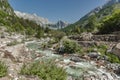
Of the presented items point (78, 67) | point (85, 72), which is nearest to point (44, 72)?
point (85, 72)

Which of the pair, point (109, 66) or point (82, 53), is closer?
point (109, 66)

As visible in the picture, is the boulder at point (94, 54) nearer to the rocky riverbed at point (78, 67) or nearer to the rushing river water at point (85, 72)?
the rocky riverbed at point (78, 67)

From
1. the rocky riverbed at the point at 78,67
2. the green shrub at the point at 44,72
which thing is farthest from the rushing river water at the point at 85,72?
the green shrub at the point at 44,72

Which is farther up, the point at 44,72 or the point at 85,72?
the point at 44,72

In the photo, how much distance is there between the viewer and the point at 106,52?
1043 inches

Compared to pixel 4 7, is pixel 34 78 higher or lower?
lower

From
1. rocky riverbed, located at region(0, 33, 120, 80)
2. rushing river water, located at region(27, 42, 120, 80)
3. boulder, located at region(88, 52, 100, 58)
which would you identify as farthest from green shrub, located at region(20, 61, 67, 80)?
boulder, located at region(88, 52, 100, 58)

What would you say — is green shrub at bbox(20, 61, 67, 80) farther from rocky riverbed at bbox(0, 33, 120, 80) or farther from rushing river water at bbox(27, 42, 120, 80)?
rushing river water at bbox(27, 42, 120, 80)

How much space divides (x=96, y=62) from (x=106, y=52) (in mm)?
3281

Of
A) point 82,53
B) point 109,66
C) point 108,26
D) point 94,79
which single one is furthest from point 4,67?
point 108,26

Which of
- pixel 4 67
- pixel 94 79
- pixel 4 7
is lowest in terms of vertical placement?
pixel 94 79

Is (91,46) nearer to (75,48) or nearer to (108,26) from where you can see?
(75,48)

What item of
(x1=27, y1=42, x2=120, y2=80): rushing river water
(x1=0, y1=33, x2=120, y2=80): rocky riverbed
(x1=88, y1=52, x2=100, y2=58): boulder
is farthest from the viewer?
(x1=88, y1=52, x2=100, y2=58): boulder

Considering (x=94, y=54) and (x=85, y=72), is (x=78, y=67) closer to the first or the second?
(x=85, y=72)
